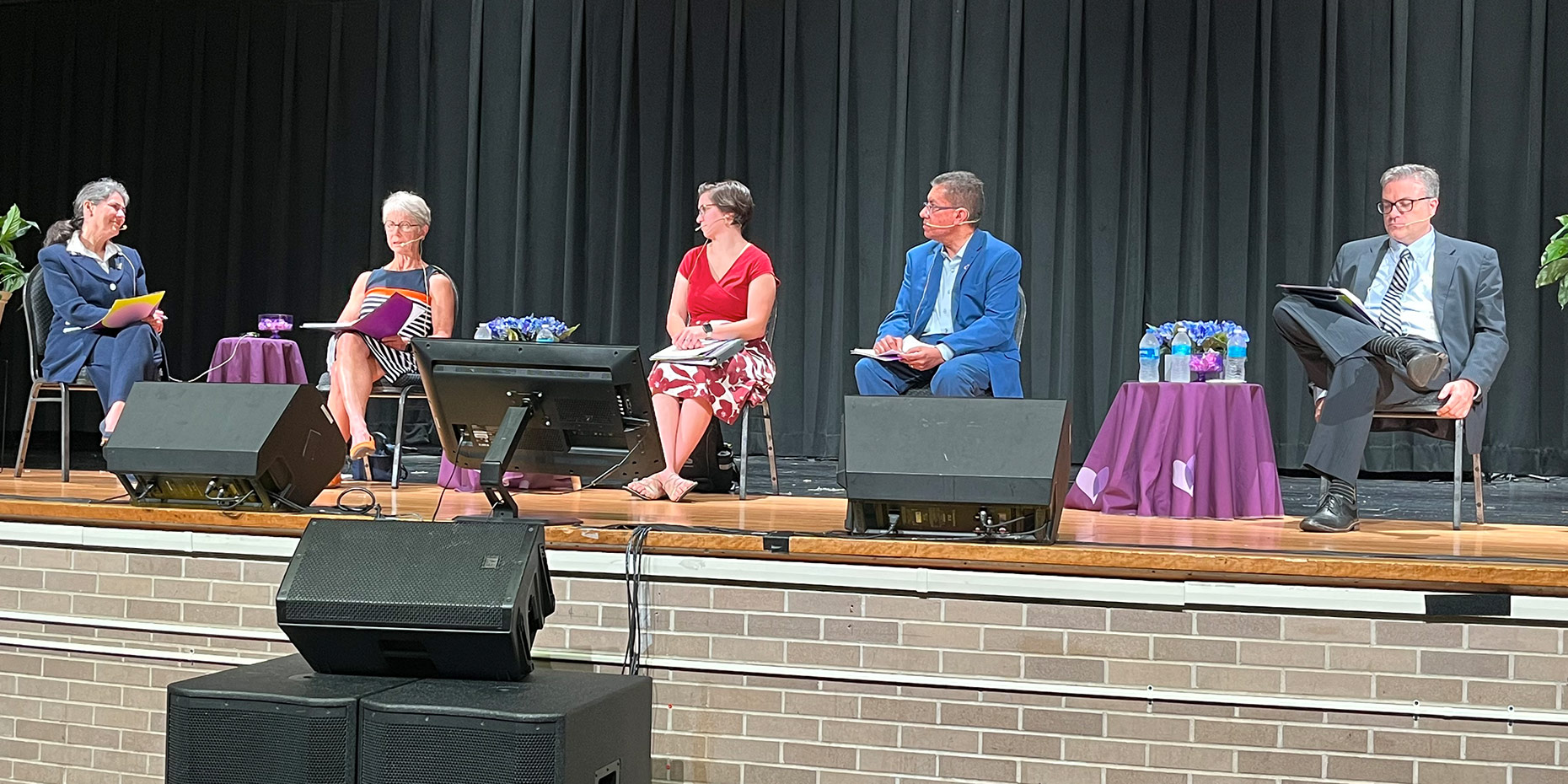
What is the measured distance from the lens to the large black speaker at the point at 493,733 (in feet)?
7.37

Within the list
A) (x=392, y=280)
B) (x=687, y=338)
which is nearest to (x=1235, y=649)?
(x=687, y=338)

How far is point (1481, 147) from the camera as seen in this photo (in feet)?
20.1

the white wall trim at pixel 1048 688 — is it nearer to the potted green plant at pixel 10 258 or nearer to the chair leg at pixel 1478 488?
the chair leg at pixel 1478 488

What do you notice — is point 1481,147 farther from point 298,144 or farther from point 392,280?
point 298,144

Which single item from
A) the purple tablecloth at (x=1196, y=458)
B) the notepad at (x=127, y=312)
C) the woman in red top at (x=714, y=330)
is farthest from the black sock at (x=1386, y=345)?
the notepad at (x=127, y=312)

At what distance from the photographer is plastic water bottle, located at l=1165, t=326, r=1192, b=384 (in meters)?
4.26

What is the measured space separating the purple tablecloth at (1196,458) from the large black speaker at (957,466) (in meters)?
1.42

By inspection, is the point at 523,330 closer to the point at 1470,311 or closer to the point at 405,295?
the point at 405,295

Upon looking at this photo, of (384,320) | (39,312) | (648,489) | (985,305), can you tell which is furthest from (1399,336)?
(39,312)

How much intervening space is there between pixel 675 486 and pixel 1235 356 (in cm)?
175

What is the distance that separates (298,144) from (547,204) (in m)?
1.58

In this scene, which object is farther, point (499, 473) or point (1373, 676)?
point (499, 473)

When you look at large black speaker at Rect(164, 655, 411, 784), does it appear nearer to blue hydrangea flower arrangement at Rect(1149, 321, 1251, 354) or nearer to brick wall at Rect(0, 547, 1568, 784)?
brick wall at Rect(0, 547, 1568, 784)

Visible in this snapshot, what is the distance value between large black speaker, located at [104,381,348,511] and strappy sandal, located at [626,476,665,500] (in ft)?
3.16
